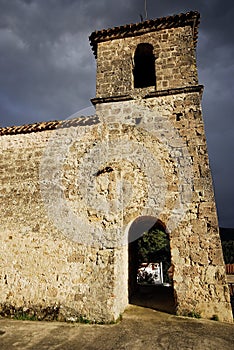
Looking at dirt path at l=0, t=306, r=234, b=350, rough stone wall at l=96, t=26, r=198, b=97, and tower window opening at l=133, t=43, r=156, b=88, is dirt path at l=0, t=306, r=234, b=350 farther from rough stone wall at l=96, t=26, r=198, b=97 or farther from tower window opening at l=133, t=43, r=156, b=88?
tower window opening at l=133, t=43, r=156, b=88

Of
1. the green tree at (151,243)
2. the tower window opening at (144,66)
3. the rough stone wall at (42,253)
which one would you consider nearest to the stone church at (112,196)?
the rough stone wall at (42,253)

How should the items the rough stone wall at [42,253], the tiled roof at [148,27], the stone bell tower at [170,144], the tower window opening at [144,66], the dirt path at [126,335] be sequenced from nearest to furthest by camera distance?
the dirt path at [126,335] < the rough stone wall at [42,253] < the stone bell tower at [170,144] < the tiled roof at [148,27] < the tower window opening at [144,66]

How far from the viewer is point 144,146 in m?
6.18

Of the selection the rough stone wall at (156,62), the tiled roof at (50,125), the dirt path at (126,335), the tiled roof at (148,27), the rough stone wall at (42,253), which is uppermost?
the tiled roof at (148,27)

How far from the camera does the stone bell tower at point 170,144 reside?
5.11 m

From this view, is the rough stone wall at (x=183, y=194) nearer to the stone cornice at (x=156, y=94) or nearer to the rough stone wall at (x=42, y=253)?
the stone cornice at (x=156, y=94)

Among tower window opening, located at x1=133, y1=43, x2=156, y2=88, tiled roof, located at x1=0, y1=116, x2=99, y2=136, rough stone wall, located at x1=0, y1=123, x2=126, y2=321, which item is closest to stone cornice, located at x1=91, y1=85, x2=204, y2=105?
tiled roof, located at x1=0, y1=116, x2=99, y2=136

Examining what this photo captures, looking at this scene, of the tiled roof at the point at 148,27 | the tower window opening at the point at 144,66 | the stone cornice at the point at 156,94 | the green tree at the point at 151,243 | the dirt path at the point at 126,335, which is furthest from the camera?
the green tree at the point at 151,243

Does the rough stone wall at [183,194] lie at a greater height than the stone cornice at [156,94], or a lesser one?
lesser

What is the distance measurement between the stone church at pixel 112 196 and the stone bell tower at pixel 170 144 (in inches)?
1.0

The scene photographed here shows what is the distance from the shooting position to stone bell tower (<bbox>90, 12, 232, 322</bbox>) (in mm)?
5109

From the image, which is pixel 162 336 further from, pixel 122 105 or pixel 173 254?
pixel 122 105

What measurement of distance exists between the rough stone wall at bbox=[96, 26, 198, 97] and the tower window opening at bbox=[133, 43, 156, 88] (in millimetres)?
281

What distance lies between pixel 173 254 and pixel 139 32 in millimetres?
6439
